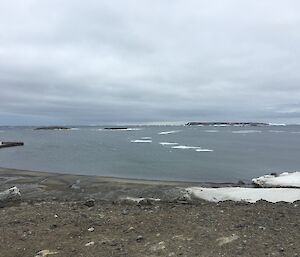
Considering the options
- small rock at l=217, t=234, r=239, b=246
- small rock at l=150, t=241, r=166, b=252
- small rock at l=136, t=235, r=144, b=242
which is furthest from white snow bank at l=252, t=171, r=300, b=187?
small rock at l=150, t=241, r=166, b=252

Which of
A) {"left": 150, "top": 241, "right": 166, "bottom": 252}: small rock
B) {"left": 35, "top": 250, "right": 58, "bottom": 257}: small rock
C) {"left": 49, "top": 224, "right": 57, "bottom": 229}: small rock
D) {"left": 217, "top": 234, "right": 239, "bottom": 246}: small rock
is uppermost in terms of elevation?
{"left": 217, "top": 234, "right": 239, "bottom": 246}: small rock

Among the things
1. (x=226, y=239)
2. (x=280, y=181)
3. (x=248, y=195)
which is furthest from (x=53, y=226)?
(x=280, y=181)

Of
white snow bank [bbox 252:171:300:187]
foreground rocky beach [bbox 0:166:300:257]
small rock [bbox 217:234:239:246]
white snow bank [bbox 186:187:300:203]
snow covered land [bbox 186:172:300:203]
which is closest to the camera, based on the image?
foreground rocky beach [bbox 0:166:300:257]

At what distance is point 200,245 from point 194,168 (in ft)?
88.9

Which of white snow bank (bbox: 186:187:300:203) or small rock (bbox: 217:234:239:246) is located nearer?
small rock (bbox: 217:234:239:246)

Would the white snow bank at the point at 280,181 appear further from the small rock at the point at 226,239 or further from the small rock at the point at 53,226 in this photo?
the small rock at the point at 53,226

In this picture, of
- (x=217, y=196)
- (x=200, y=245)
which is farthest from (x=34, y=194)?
(x=200, y=245)

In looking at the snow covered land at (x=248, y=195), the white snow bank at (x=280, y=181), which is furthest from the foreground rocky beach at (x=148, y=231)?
the white snow bank at (x=280, y=181)

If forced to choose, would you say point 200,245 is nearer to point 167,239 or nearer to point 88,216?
point 167,239

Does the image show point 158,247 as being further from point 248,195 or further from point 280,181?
point 280,181

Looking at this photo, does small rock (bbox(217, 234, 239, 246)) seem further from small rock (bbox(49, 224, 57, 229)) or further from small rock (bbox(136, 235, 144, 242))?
small rock (bbox(49, 224, 57, 229))

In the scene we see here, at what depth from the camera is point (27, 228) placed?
871cm

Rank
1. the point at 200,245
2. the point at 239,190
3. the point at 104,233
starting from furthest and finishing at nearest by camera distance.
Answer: the point at 239,190, the point at 104,233, the point at 200,245

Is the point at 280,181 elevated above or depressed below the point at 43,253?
below
